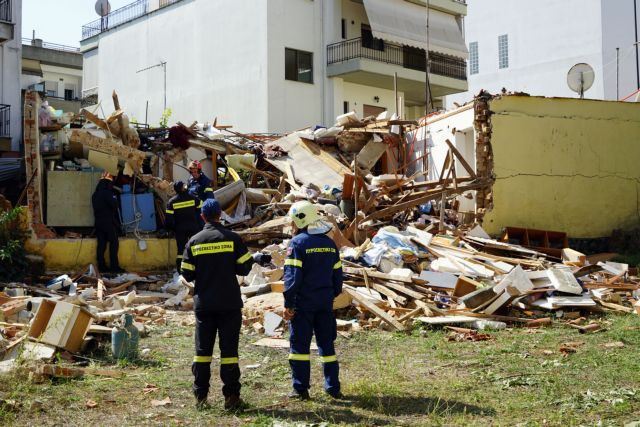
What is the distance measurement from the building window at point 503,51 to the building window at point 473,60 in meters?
1.66

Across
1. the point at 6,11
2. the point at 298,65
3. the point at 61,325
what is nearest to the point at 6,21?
the point at 6,11

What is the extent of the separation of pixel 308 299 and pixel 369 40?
25726 millimetres

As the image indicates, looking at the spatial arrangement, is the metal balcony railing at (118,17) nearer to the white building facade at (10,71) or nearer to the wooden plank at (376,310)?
the white building facade at (10,71)

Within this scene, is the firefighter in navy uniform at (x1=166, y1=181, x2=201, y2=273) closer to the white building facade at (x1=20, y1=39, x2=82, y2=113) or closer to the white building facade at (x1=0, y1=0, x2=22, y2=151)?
the white building facade at (x1=0, y1=0, x2=22, y2=151)

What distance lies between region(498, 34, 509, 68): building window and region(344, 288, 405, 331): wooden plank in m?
33.0

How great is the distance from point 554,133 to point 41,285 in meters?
11.3

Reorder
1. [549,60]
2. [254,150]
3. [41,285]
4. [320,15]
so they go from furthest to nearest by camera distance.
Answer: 1. [549,60]
2. [320,15]
3. [254,150]
4. [41,285]

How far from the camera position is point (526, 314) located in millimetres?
10133

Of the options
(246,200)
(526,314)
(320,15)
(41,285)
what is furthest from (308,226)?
(320,15)

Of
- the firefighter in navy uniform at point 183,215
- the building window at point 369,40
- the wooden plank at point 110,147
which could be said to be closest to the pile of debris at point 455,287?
the firefighter in navy uniform at point 183,215

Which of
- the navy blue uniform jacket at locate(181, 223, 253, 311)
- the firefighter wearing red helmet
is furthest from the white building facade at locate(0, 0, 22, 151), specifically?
the navy blue uniform jacket at locate(181, 223, 253, 311)

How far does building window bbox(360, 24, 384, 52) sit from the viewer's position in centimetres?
3039

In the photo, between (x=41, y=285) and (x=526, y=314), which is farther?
(x=41, y=285)

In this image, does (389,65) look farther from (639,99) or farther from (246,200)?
(246,200)
